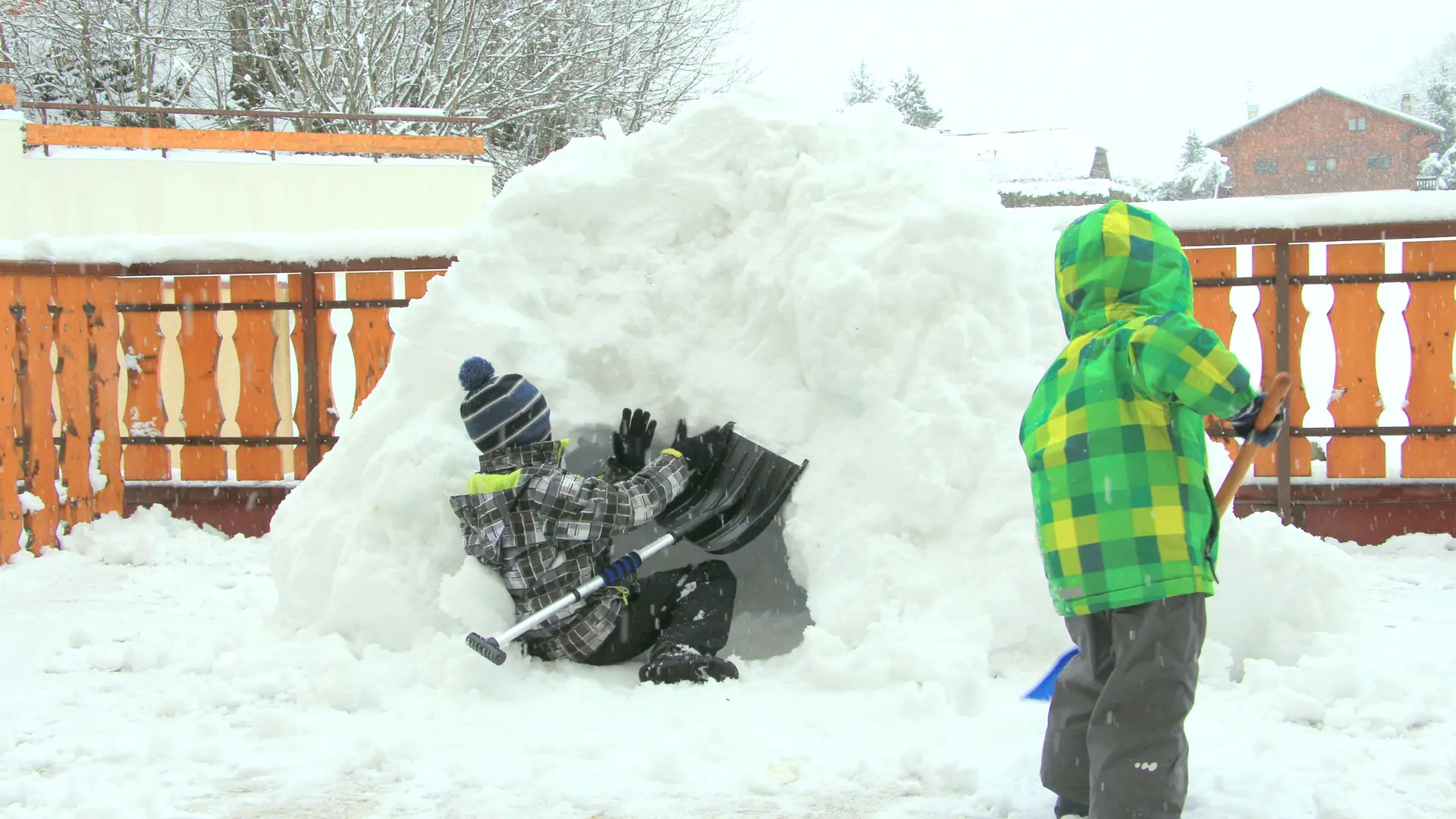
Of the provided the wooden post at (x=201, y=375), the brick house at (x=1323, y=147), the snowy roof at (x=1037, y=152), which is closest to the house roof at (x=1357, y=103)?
the brick house at (x=1323, y=147)

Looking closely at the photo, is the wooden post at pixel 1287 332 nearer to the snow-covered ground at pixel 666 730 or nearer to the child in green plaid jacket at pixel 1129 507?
the snow-covered ground at pixel 666 730

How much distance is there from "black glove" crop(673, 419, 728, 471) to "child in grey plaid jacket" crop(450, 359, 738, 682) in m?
0.22

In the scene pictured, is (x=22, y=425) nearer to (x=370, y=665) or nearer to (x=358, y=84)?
(x=370, y=665)

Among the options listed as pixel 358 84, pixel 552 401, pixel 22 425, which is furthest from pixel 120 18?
pixel 552 401

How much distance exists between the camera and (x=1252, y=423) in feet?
6.97

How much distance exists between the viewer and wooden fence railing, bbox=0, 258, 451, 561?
232 inches

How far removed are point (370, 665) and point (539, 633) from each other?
51cm

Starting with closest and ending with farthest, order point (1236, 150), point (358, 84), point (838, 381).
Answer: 1. point (838, 381)
2. point (358, 84)
3. point (1236, 150)

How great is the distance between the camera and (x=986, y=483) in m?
3.51

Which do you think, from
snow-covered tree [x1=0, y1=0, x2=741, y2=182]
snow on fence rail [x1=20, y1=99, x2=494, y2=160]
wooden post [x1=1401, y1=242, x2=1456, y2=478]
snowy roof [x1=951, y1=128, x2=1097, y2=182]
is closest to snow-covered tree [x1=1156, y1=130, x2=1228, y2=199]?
snowy roof [x1=951, y1=128, x2=1097, y2=182]

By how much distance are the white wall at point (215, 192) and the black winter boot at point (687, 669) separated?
1141 cm

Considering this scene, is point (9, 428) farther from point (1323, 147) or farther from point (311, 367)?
point (1323, 147)

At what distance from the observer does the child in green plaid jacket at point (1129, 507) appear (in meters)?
2.14

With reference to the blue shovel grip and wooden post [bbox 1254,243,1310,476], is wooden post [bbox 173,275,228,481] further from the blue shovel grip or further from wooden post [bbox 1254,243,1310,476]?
wooden post [bbox 1254,243,1310,476]
